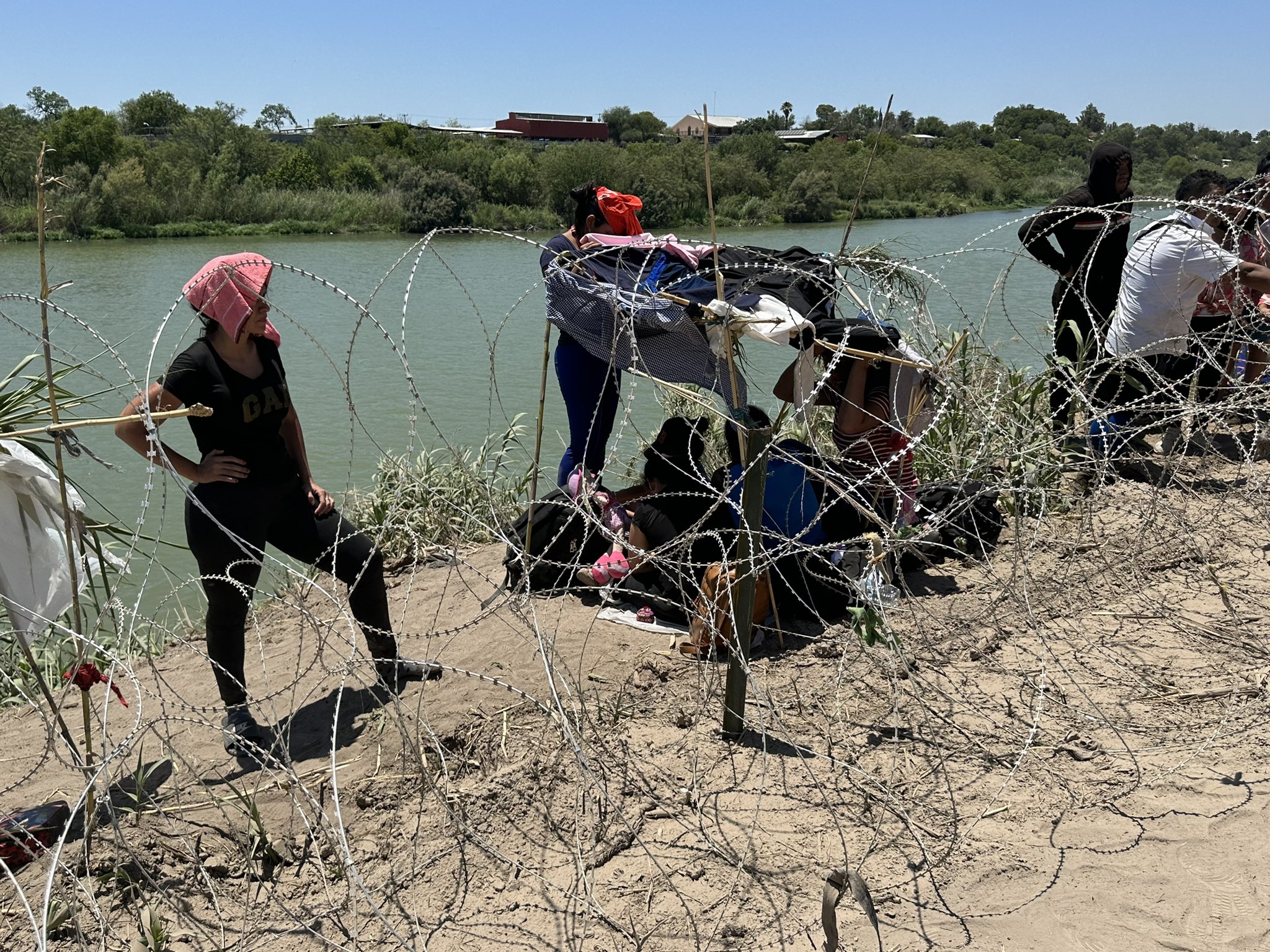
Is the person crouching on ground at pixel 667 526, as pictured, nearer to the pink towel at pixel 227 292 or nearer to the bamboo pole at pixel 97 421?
the pink towel at pixel 227 292

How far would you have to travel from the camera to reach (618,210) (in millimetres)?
4785

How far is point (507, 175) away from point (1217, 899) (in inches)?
1186

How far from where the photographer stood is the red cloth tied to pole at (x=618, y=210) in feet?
15.6

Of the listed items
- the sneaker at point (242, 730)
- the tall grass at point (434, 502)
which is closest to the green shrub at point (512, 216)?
the tall grass at point (434, 502)

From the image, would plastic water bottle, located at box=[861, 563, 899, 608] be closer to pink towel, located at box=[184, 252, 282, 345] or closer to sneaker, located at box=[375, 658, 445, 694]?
sneaker, located at box=[375, 658, 445, 694]

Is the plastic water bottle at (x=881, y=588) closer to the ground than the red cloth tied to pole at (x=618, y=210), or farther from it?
closer to the ground

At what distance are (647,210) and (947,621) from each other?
18.7 meters

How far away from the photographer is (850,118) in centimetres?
385

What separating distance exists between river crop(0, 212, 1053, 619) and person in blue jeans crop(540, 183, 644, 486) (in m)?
0.24

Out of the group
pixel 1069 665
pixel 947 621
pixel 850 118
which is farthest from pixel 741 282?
pixel 1069 665

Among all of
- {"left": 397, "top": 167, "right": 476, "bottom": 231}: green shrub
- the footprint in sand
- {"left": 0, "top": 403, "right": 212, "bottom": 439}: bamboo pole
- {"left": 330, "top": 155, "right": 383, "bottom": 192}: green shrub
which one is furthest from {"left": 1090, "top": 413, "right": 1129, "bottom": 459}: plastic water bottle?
{"left": 330, "top": 155, "right": 383, "bottom": 192}: green shrub

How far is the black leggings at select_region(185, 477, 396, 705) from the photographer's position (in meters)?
3.27

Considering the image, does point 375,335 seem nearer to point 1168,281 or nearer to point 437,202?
point 1168,281

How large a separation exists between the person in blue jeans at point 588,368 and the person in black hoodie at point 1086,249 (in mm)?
2098
